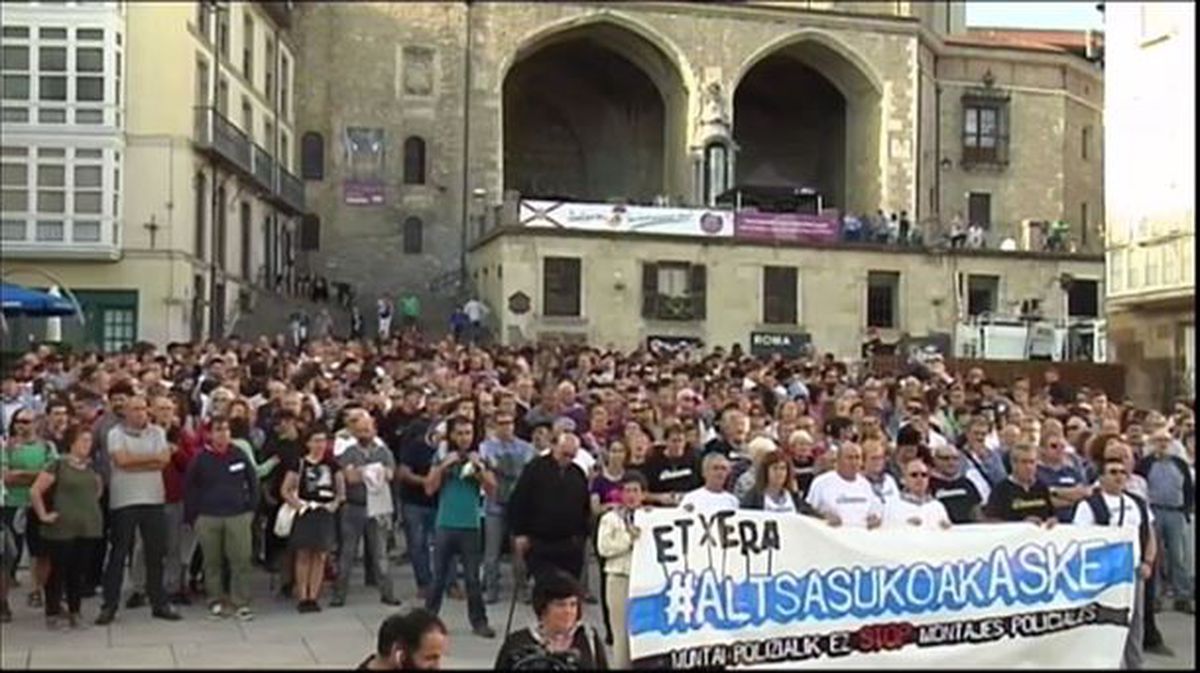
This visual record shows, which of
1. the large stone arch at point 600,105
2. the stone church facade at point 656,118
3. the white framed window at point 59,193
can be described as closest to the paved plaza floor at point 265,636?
the white framed window at point 59,193

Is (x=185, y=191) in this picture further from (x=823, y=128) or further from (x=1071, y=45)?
(x=1071, y=45)

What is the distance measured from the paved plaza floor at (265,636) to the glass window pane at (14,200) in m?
26.4

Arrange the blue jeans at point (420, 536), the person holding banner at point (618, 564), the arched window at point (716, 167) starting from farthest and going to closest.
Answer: the arched window at point (716, 167)
the blue jeans at point (420, 536)
the person holding banner at point (618, 564)

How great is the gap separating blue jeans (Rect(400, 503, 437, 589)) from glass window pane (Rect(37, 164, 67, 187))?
27.6 metres

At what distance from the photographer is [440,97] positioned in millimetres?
51625

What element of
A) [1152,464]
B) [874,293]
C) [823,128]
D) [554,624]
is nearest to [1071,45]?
[823,128]

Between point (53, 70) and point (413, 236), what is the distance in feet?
51.3

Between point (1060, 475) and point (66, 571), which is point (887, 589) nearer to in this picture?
point (1060, 475)

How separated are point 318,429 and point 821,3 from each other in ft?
158

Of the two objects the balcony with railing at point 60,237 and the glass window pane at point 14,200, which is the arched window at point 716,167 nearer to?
the balcony with railing at point 60,237

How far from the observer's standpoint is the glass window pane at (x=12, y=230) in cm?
3738

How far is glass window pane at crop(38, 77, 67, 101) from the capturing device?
37.9 meters

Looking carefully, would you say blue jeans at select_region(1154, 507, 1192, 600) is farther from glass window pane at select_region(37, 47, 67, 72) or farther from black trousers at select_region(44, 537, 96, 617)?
glass window pane at select_region(37, 47, 67, 72)

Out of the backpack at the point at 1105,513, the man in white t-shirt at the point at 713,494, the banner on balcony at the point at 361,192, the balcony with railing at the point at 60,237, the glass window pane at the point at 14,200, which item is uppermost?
the banner on balcony at the point at 361,192
